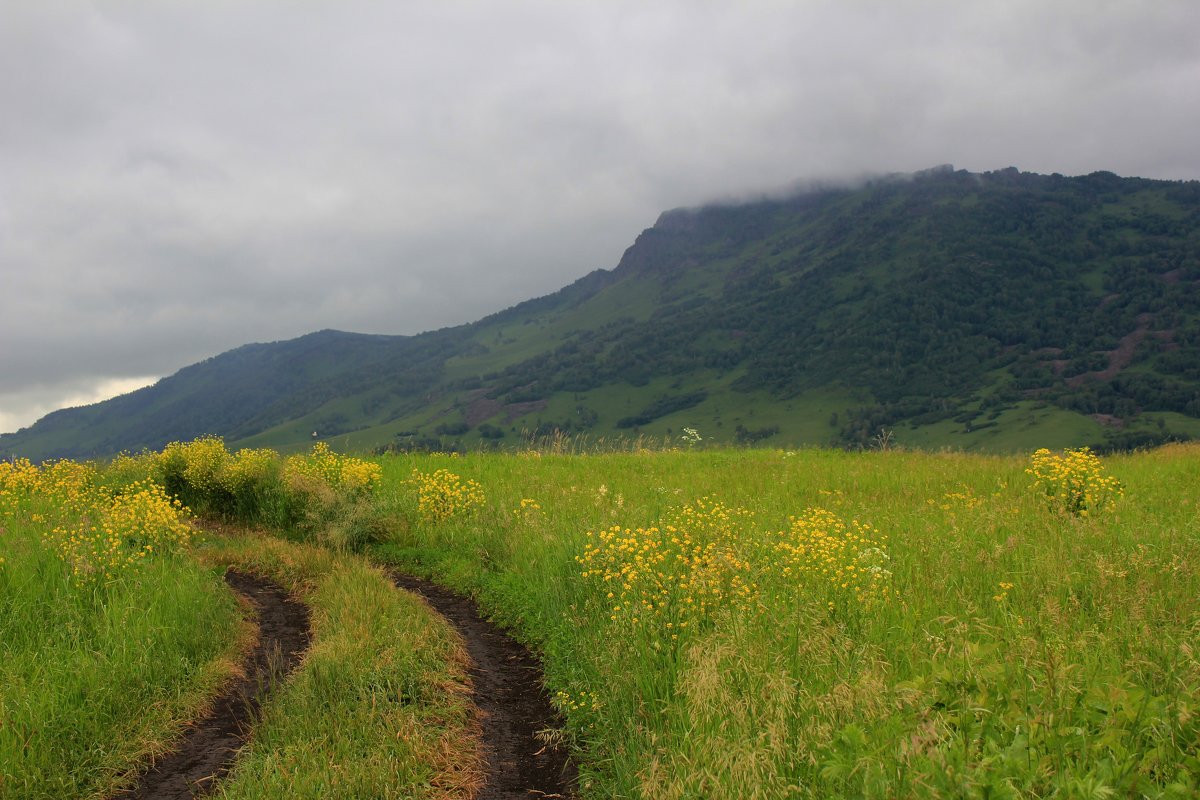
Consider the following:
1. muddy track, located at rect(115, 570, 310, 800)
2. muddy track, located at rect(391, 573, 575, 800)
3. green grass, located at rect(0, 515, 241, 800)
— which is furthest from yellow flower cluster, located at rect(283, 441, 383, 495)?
muddy track, located at rect(391, 573, 575, 800)

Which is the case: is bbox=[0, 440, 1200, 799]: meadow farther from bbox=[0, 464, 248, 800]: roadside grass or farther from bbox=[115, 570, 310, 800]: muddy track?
bbox=[115, 570, 310, 800]: muddy track

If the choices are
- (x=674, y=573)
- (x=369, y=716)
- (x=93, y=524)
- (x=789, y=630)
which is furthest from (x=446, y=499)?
(x=789, y=630)

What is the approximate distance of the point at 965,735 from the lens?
4426 millimetres

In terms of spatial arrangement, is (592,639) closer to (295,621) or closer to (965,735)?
(965,735)

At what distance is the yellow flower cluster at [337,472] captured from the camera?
681 inches

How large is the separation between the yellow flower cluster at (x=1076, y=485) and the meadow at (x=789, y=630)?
7 centimetres

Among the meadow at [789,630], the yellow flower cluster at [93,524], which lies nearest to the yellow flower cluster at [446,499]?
the meadow at [789,630]

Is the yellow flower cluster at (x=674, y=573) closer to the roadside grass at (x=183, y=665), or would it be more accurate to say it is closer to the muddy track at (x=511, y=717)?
the muddy track at (x=511, y=717)

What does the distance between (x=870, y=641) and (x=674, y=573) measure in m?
2.67

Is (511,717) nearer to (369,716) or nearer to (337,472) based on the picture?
(369,716)

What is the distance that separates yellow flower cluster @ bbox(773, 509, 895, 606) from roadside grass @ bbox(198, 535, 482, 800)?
4.13 meters

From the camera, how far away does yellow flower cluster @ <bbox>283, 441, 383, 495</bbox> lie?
1730 centimetres

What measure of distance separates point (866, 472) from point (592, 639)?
11828mm

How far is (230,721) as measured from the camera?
7.57m
